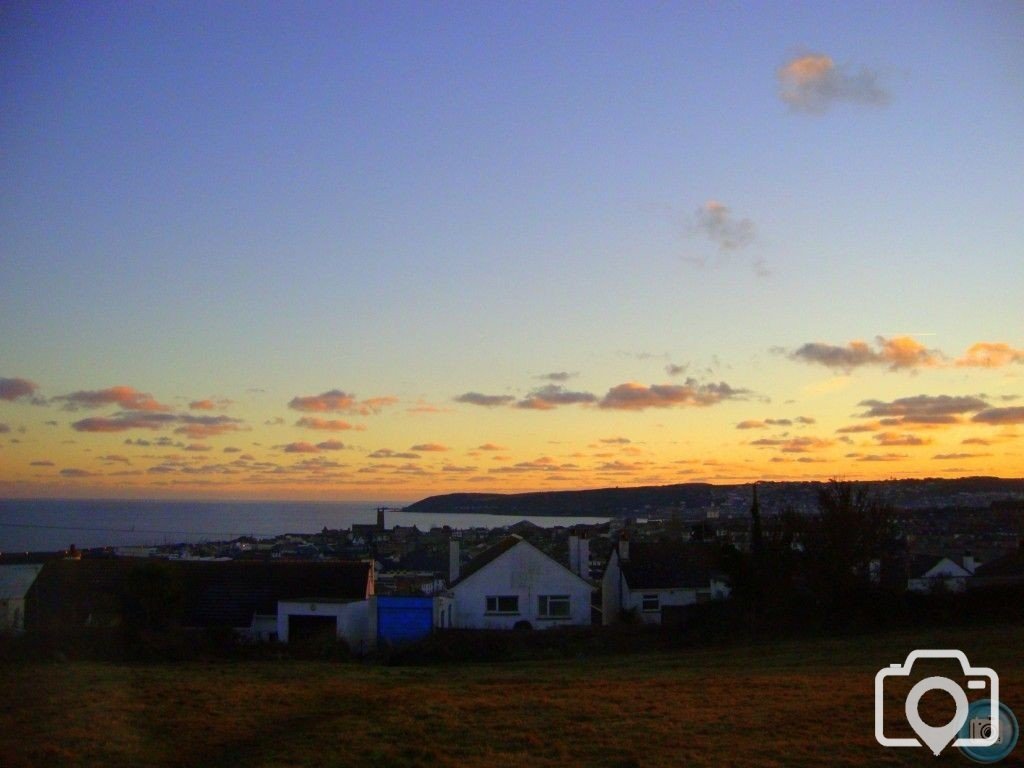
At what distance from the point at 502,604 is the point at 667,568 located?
10.3m

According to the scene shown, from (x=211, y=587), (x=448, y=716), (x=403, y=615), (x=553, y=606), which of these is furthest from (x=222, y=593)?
(x=448, y=716)

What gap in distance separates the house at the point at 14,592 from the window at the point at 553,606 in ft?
66.6

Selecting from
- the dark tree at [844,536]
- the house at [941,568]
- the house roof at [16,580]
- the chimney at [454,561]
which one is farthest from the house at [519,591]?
the house at [941,568]

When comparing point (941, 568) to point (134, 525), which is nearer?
point (941, 568)

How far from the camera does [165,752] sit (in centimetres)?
1288

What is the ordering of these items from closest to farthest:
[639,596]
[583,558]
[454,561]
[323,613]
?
[323,613], [583,558], [454,561], [639,596]

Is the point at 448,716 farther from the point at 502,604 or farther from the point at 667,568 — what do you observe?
the point at 667,568

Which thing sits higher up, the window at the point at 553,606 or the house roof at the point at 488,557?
the house roof at the point at 488,557

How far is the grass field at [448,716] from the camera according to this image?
12617mm

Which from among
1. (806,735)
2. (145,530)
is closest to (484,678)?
(806,735)

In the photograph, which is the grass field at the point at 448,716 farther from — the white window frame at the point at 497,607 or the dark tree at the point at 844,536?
the white window frame at the point at 497,607

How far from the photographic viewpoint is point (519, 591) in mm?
45094

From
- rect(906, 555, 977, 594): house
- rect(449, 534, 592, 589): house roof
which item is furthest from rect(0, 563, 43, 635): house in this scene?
rect(906, 555, 977, 594): house

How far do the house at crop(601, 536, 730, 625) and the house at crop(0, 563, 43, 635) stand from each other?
24461 mm
